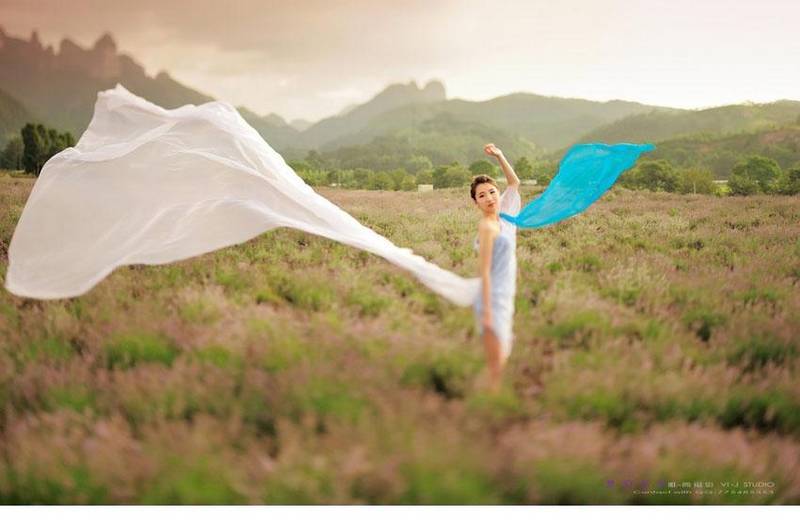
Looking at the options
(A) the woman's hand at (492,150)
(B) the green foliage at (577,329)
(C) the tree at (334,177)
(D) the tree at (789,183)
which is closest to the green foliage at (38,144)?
(C) the tree at (334,177)

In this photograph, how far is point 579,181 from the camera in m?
4.54

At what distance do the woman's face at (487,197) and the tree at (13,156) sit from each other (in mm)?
32143

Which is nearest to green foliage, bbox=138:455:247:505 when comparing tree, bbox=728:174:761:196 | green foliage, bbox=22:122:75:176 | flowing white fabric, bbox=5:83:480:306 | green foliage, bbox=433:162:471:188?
flowing white fabric, bbox=5:83:480:306

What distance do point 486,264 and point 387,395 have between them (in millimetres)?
997

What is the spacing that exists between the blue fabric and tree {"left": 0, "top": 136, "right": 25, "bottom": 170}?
31.9m

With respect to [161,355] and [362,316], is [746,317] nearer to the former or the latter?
[362,316]

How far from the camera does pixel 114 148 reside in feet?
15.7

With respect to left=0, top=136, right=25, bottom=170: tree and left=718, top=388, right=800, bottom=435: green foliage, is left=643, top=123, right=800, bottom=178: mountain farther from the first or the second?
left=0, top=136, right=25, bottom=170: tree

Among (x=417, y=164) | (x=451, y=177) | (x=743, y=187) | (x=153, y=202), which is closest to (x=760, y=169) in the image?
(x=743, y=187)

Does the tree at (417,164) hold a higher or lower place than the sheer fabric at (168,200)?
higher

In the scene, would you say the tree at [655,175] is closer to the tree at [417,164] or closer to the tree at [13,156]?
the tree at [417,164]

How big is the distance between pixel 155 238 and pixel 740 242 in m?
8.15

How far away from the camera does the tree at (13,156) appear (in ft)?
84.7

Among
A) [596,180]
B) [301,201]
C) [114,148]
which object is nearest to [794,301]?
[596,180]
